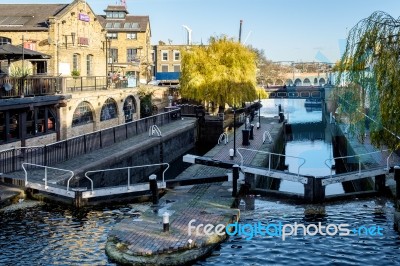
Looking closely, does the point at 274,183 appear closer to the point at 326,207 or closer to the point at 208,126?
the point at 326,207

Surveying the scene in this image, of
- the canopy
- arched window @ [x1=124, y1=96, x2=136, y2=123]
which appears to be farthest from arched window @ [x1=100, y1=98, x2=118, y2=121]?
the canopy

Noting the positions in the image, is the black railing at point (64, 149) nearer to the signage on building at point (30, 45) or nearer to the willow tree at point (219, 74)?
the signage on building at point (30, 45)

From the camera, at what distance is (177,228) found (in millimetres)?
14453

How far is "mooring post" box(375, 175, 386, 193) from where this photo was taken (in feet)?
63.5

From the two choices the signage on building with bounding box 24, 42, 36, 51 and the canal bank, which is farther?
the signage on building with bounding box 24, 42, 36, 51

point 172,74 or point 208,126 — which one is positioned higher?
point 172,74

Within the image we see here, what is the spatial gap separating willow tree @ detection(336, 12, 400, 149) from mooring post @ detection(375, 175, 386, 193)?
4387mm

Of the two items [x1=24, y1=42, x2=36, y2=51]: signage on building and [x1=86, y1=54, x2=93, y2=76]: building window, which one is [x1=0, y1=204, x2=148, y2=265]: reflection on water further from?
[x1=86, y1=54, x2=93, y2=76]: building window

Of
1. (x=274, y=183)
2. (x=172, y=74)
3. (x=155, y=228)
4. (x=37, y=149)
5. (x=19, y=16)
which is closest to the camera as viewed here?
(x=155, y=228)

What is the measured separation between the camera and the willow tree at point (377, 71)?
13055 millimetres

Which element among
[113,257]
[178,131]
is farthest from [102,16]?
[113,257]

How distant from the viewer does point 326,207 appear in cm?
1781

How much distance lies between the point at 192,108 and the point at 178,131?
1360 cm

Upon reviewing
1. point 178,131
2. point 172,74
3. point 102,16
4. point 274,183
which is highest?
point 102,16
